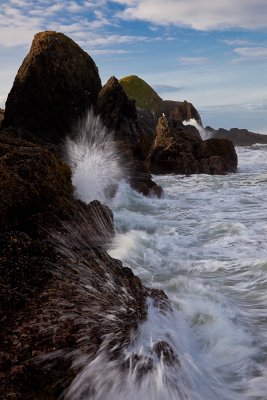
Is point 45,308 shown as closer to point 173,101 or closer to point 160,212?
point 160,212

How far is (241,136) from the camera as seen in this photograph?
54.8 m

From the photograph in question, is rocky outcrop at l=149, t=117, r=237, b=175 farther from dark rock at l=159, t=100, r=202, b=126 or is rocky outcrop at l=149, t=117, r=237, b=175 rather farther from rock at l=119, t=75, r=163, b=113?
rock at l=119, t=75, r=163, b=113

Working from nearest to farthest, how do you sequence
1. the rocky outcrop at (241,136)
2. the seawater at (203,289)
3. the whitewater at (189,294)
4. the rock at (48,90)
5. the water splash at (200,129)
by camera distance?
the whitewater at (189,294) → the seawater at (203,289) → the rock at (48,90) → the water splash at (200,129) → the rocky outcrop at (241,136)

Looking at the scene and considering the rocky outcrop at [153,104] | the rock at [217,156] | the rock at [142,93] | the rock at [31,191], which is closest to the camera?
the rock at [31,191]

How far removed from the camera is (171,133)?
20.6 meters

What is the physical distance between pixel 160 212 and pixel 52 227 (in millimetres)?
5975

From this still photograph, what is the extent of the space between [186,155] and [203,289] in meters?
15.4

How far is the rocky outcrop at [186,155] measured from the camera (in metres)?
19.8

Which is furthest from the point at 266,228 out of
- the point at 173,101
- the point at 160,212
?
the point at 173,101

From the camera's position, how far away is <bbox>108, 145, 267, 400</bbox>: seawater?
3.23 metres

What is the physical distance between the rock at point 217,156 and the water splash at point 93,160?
18.5ft

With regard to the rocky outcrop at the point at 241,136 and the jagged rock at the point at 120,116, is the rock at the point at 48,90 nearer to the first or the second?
the jagged rock at the point at 120,116

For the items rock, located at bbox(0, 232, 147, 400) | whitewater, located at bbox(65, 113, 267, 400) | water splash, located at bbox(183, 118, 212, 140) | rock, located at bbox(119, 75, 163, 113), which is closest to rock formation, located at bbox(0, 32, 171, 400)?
rock, located at bbox(0, 232, 147, 400)

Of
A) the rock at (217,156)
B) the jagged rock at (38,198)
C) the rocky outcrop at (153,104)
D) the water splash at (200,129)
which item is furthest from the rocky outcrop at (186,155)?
the water splash at (200,129)
